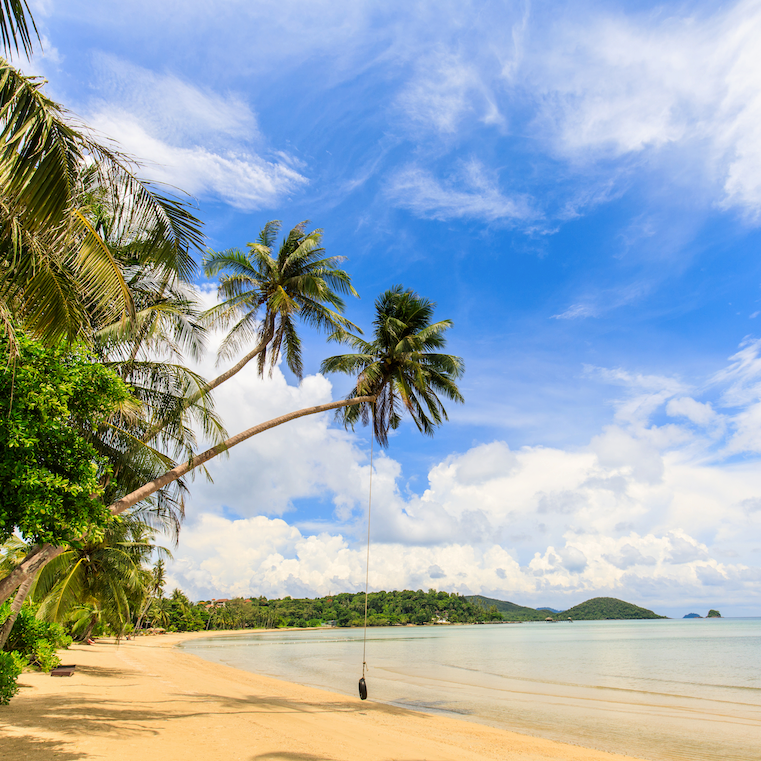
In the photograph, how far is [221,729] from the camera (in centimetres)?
866

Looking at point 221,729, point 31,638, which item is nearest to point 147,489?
point 221,729

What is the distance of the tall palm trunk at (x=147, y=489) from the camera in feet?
21.3

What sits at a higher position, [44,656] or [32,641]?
[32,641]

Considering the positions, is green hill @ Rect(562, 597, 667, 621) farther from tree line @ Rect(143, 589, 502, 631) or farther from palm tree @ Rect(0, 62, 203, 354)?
palm tree @ Rect(0, 62, 203, 354)

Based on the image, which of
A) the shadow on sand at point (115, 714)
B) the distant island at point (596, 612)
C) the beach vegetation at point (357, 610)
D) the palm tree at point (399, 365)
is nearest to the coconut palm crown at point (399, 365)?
the palm tree at point (399, 365)

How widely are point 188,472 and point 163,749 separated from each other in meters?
4.48

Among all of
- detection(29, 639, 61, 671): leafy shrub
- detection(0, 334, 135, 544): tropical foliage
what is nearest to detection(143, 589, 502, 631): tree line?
detection(29, 639, 61, 671): leafy shrub

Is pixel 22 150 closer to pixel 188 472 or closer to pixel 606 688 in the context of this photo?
pixel 188 472

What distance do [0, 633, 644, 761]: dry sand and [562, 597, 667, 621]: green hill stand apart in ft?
627

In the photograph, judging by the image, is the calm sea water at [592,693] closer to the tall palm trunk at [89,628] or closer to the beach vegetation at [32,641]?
the tall palm trunk at [89,628]

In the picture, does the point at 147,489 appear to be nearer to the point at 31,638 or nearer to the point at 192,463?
the point at 192,463

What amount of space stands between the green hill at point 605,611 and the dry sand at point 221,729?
191m

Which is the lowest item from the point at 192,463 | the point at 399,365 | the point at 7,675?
the point at 7,675

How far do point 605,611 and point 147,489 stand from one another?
200907 millimetres
